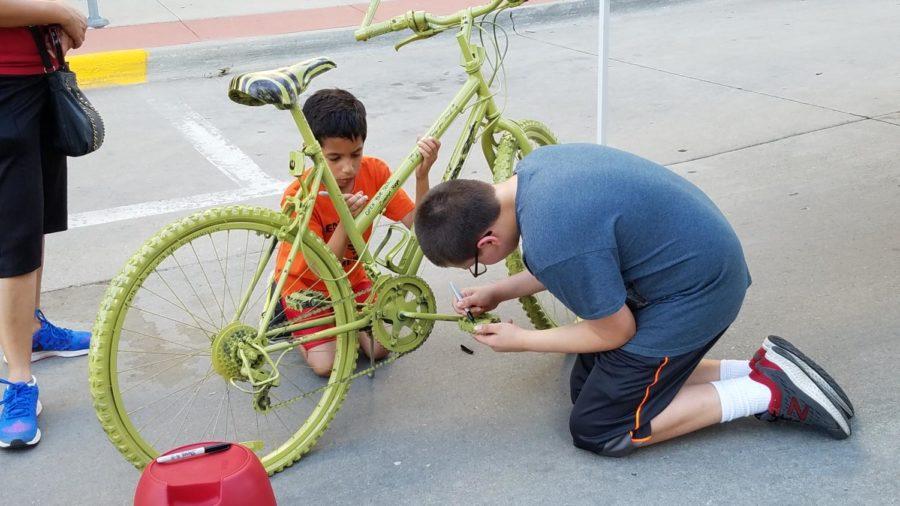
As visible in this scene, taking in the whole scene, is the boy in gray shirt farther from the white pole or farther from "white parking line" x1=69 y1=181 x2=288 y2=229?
"white parking line" x1=69 y1=181 x2=288 y2=229

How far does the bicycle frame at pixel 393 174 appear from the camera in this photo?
2842 millimetres

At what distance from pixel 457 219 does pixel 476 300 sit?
1.74 ft

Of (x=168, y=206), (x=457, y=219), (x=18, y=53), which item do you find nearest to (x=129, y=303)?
(x=457, y=219)

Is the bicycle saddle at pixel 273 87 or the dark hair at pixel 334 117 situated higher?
the bicycle saddle at pixel 273 87

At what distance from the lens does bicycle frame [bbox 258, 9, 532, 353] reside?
112 inches

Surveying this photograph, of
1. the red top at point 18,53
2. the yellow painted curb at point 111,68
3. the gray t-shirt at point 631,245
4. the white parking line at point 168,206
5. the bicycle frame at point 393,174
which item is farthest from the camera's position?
the yellow painted curb at point 111,68

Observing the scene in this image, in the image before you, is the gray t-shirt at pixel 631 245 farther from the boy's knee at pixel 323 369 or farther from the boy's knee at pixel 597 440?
the boy's knee at pixel 323 369

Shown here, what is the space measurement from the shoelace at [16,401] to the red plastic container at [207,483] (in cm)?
111

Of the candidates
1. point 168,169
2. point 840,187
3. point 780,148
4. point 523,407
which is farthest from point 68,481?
point 780,148

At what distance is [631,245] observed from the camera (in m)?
2.70

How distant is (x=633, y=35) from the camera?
866 cm

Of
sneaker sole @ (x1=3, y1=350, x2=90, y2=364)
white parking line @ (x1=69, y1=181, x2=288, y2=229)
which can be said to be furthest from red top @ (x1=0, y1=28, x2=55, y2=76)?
white parking line @ (x1=69, y1=181, x2=288, y2=229)

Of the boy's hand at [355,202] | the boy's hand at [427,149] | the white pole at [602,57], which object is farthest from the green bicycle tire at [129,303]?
the white pole at [602,57]

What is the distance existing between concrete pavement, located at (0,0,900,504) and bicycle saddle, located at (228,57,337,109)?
3.71 feet
